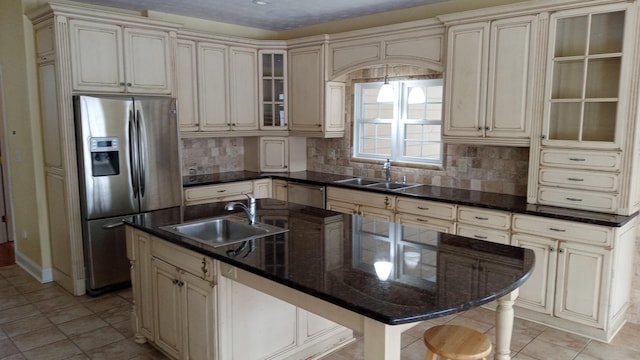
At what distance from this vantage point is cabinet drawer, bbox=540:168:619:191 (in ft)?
10.8

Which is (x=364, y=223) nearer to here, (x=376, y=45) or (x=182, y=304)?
(x=182, y=304)

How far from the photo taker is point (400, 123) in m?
4.99

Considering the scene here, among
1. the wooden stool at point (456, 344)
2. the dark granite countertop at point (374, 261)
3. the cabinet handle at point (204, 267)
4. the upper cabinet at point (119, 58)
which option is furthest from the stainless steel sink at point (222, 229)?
the upper cabinet at point (119, 58)

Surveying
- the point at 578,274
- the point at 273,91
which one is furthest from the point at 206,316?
the point at 273,91

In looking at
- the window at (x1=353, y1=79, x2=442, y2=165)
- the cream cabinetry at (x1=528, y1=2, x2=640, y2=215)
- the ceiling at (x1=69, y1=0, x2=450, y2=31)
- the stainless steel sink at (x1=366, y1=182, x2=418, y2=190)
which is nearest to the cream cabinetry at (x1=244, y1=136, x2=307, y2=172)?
the window at (x1=353, y1=79, x2=442, y2=165)

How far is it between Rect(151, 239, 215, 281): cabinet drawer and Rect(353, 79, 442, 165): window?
9.51ft

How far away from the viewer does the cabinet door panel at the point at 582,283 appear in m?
3.21

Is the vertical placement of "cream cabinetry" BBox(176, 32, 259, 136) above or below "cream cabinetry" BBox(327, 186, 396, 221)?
above

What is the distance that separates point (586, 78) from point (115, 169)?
3853mm

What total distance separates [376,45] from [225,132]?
1.91m

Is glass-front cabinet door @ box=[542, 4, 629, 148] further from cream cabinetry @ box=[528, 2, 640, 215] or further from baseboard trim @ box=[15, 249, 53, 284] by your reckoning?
baseboard trim @ box=[15, 249, 53, 284]

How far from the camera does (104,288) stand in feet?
13.6

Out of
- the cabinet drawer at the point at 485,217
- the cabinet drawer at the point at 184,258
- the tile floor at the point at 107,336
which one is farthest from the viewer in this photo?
the cabinet drawer at the point at 485,217

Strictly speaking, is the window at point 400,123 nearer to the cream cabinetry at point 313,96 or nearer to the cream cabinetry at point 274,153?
the cream cabinetry at point 313,96
